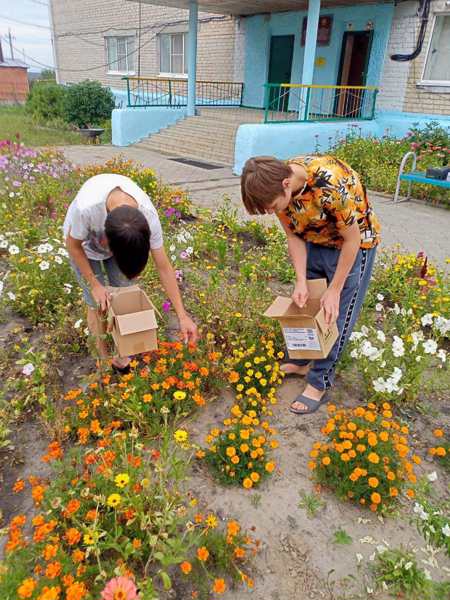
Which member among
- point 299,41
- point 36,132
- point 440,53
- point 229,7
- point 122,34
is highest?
point 229,7

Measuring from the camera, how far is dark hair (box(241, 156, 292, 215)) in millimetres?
1875

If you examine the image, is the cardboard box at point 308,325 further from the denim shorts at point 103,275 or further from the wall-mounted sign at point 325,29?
the wall-mounted sign at point 325,29

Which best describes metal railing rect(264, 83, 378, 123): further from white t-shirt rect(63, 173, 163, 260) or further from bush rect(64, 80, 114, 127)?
white t-shirt rect(63, 173, 163, 260)

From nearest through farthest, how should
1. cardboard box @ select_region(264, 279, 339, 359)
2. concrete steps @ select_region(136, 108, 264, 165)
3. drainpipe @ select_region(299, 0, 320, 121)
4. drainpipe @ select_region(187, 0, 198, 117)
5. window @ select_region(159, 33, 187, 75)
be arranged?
cardboard box @ select_region(264, 279, 339, 359) < drainpipe @ select_region(299, 0, 320, 121) < concrete steps @ select_region(136, 108, 264, 165) < drainpipe @ select_region(187, 0, 198, 117) < window @ select_region(159, 33, 187, 75)

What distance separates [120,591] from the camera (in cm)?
119

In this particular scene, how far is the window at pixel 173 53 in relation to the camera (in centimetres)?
1557

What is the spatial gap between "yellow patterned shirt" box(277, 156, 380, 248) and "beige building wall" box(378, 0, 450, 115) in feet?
29.4

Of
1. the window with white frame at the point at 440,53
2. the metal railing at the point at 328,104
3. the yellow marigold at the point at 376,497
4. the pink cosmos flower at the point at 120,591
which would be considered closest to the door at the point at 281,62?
the metal railing at the point at 328,104

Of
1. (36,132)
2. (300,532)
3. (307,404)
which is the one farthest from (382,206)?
(36,132)

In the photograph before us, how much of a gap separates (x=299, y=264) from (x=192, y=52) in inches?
466

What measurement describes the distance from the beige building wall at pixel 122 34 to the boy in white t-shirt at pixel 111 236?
13.7 metres

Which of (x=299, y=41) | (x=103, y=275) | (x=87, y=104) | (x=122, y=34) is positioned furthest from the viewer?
(x=122, y=34)

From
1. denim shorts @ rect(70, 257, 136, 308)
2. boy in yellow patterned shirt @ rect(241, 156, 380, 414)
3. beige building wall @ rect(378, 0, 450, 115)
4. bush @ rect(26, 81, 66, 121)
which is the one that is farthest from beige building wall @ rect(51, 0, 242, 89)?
boy in yellow patterned shirt @ rect(241, 156, 380, 414)

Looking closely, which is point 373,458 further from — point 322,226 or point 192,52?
point 192,52
